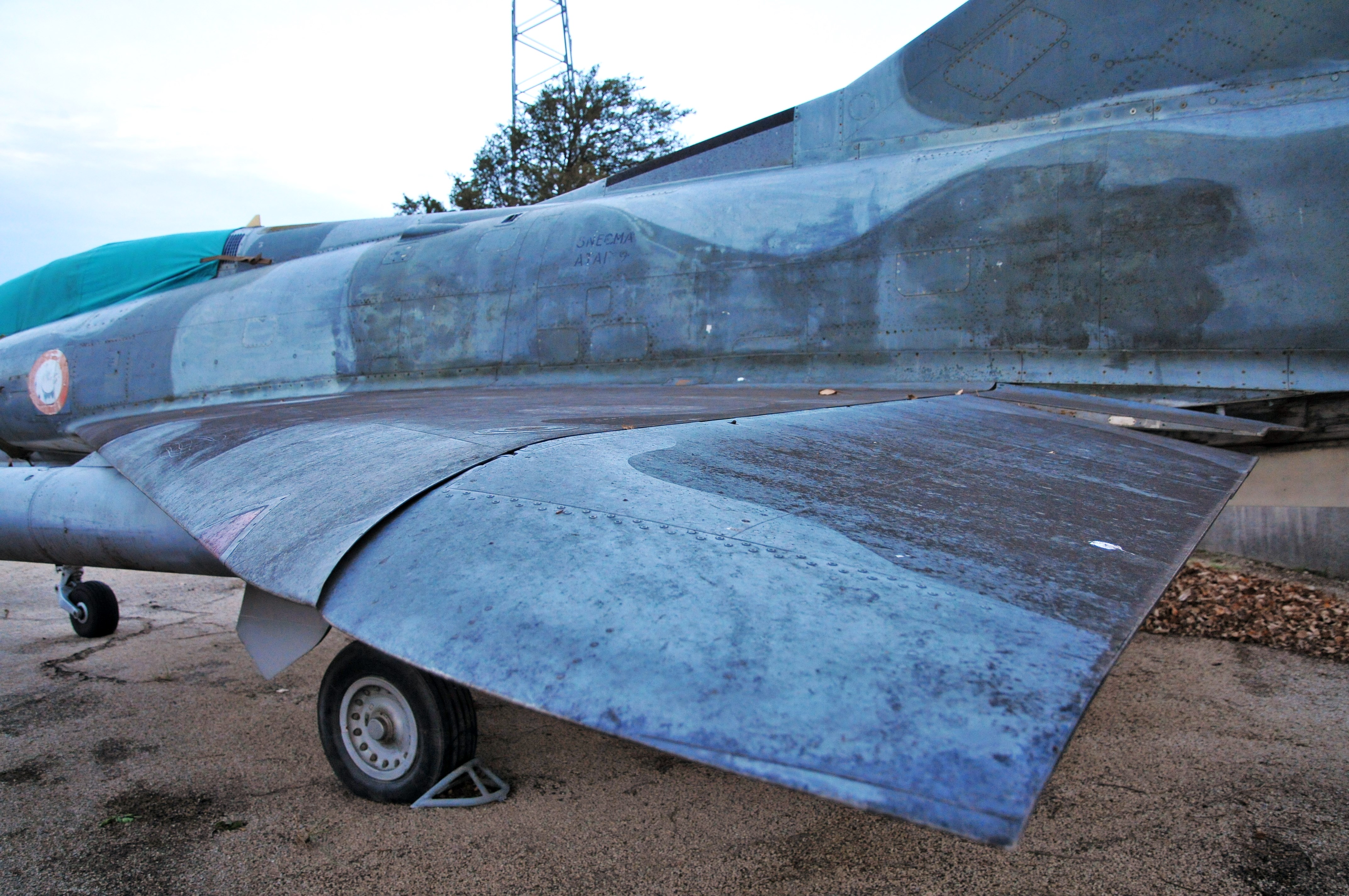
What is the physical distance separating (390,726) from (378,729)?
0.17 feet

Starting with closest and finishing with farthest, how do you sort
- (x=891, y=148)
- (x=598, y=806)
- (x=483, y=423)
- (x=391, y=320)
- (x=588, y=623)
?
(x=588, y=623) → (x=483, y=423) → (x=598, y=806) → (x=891, y=148) → (x=391, y=320)

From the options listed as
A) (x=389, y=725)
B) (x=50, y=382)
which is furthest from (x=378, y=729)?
(x=50, y=382)

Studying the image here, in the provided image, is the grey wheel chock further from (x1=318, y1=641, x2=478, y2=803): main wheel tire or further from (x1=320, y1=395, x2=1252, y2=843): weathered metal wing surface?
(x1=320, y1=395, x2=1252, y2=843): weathered metal wing surface

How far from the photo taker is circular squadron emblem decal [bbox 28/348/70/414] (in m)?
6.71

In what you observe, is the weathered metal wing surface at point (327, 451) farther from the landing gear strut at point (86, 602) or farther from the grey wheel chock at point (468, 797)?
the landing gear strut at point (86, 602)

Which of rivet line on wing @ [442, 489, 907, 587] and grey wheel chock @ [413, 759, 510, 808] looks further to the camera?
grey wheel chock @ [413, 759, 510, 808]

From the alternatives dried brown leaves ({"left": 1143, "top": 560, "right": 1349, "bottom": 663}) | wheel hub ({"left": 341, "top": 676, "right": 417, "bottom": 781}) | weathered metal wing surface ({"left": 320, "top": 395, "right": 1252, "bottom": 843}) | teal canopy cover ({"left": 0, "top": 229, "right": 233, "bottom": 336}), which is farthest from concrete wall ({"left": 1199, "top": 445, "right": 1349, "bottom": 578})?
teal canopy cover ({"left": 0, "top": 229, "right": 233, "bottom": 336})

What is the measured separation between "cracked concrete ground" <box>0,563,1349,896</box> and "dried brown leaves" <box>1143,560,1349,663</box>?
68 cm

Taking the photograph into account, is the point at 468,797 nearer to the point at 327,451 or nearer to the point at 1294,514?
the point at 327,451

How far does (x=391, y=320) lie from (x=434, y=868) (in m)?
4.40

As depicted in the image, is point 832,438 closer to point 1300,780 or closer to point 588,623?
point 588,623

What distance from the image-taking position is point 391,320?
598 cm

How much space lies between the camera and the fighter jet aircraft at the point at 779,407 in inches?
48.4

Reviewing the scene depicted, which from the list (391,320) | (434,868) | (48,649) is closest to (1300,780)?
(434,868)
